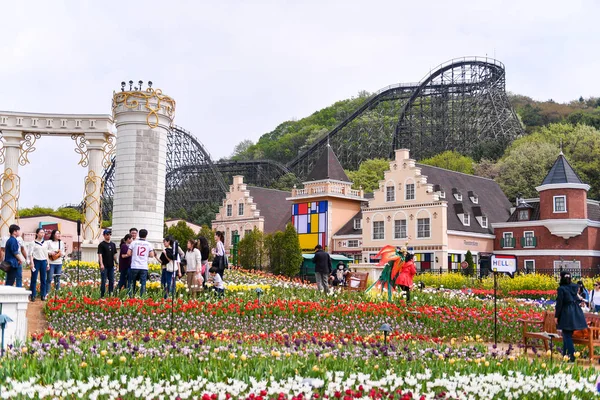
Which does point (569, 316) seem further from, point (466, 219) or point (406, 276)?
point (466, 219)

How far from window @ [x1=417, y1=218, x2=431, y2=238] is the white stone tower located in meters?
21.6

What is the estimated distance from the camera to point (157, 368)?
7.42 meters

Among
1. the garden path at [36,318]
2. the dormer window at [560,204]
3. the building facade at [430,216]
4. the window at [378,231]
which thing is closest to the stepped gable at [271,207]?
the building facade at [430,216]

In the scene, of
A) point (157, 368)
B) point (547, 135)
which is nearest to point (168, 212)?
point (547, 135)

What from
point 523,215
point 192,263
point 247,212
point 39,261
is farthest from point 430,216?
point 39,261

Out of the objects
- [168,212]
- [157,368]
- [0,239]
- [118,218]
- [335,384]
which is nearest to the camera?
[335,384]

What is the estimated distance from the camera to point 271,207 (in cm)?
6106

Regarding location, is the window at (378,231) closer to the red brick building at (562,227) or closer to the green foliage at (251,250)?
the red brick building at (562,227)

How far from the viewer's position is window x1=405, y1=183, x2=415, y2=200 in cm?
4597

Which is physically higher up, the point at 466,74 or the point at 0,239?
the point at 466,74

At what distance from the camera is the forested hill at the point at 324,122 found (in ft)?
311

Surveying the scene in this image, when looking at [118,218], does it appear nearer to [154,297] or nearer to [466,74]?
[154,297]

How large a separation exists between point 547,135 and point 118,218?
178 feet

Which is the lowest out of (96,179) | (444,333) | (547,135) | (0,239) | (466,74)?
(444,333)
